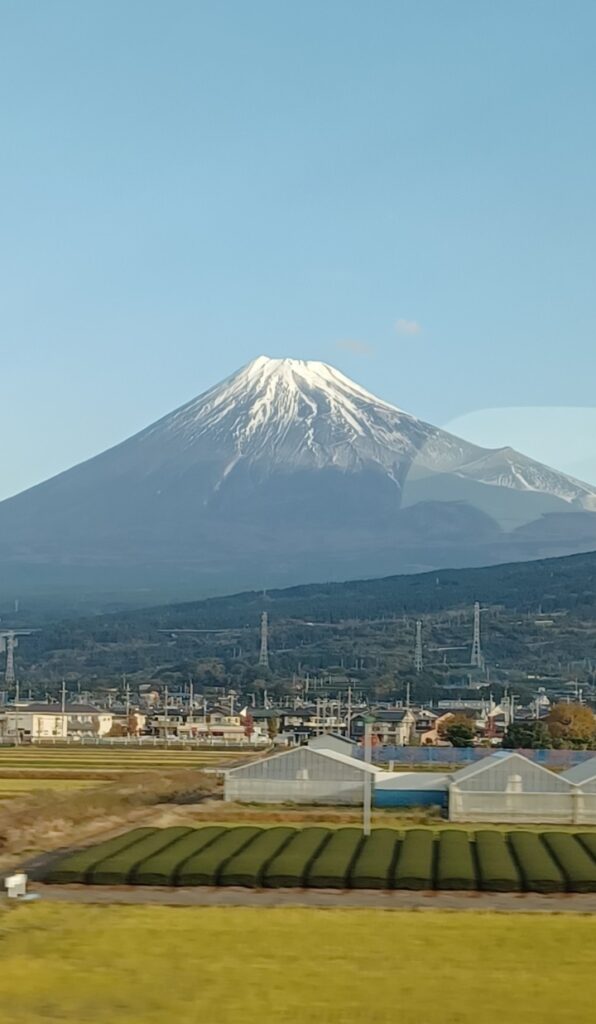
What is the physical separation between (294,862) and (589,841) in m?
6.53

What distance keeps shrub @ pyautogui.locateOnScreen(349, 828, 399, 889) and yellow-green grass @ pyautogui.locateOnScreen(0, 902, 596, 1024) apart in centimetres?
205

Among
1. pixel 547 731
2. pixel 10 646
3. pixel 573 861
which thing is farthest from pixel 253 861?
pixel 10 646

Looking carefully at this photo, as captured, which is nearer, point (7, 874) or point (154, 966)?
point (154, 966)

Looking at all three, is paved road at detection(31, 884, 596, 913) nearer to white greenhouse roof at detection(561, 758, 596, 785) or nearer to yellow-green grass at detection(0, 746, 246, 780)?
white greenhouse roof at detection(561, 758, 596, 785)

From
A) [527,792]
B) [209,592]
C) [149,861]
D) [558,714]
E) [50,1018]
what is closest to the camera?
[50,1018]

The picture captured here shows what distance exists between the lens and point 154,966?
14898 millimetres

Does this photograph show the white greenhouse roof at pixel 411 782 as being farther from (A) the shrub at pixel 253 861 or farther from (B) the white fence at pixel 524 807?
(A) the shrub at pixel 253 861

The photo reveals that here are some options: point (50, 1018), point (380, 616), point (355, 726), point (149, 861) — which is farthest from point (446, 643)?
point (50, 1018)

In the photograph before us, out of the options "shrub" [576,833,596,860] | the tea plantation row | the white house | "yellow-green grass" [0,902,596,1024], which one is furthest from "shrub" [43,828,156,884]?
the white house

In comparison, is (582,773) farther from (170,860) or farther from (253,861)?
(170,860)

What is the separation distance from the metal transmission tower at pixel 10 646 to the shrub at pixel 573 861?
7835 cm

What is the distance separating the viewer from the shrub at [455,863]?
20.7 meters

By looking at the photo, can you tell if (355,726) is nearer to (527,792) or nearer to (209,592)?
(527,792)

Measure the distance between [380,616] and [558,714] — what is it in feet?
246
